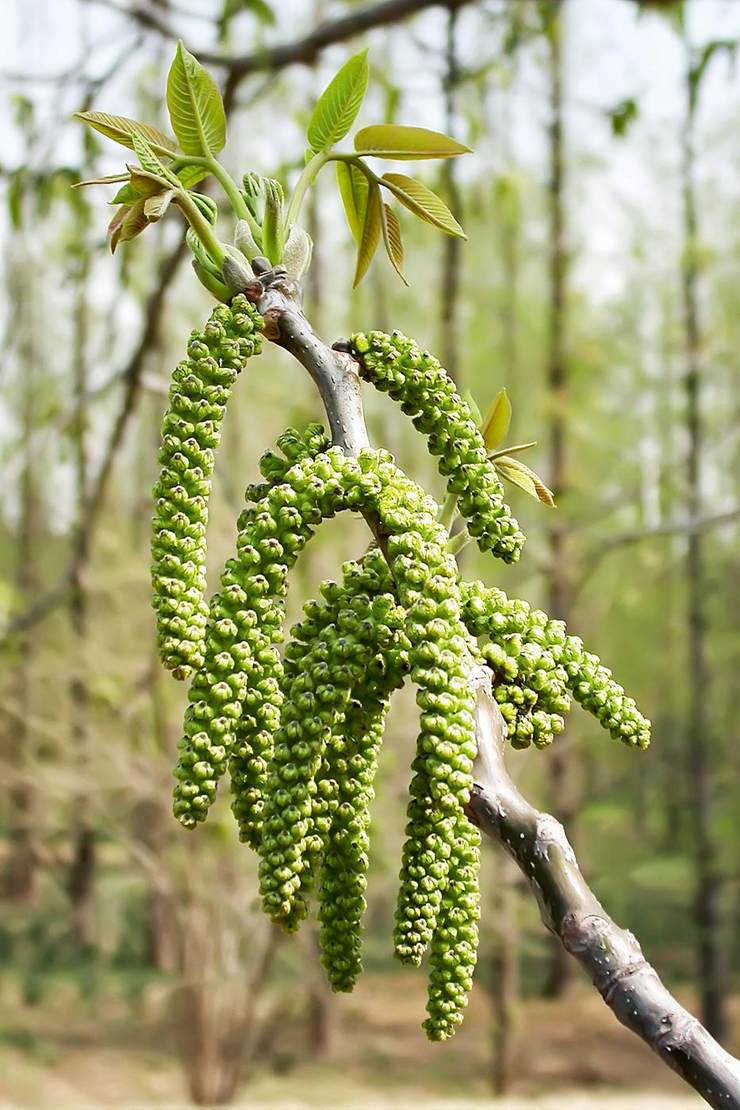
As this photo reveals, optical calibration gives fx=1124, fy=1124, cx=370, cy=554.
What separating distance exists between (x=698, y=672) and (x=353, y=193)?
26.5 feet

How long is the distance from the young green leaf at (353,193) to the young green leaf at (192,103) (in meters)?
0.12

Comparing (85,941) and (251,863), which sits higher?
(251,863)

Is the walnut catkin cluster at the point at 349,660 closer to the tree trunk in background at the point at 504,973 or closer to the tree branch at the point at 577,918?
the tree branch at the point at 577,918

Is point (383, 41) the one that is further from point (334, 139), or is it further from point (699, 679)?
point (334, 139)

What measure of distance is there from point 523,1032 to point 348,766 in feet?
27.4

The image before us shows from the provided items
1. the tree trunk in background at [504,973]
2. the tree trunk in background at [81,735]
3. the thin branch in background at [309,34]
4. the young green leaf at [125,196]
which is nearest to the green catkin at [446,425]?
the young green leaf at [125,196]

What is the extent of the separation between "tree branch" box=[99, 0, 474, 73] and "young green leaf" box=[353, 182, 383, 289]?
1294 millimetres

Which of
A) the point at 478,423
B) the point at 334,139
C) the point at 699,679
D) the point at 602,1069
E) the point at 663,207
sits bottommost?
the point at 602,1069

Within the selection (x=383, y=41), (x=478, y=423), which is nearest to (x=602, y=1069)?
(x=383, y=41)

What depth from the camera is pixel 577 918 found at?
690 millimetres

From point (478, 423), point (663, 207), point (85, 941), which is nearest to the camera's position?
point (478, 423)

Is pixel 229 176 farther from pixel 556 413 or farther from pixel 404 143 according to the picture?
pixel 556 413

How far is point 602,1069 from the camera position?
788 centimetres

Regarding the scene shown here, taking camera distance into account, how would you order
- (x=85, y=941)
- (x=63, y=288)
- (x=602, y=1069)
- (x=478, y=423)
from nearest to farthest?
(x=478, y=423) < (x=63, y=288) < (x=602, y=1069) < (x=85, y=941)
